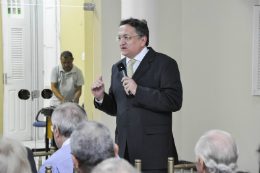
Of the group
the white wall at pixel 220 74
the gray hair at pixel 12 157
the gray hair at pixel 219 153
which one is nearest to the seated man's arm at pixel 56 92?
the white wall at pixel 220 74

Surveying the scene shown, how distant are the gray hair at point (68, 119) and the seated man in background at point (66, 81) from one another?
300 centimetres

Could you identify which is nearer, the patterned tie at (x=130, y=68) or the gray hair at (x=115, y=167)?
the gray hair at (x=115, y=167)

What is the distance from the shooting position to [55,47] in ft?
16.4

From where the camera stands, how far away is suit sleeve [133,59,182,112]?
2.36 m

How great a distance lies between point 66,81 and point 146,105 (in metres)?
2.83

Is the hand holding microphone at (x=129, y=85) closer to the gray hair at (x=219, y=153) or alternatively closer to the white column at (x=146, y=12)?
the gray hair at (x=219, y=153)

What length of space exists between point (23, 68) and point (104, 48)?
3.81 feet

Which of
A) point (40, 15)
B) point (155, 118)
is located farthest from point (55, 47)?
point (155, 118)

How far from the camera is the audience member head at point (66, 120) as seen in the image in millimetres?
2012

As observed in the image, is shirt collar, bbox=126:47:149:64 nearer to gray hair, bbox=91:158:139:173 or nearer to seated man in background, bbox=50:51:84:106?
gray hair, bbox=91:158:139:173

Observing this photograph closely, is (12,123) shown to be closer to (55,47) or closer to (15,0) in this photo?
(55,47)

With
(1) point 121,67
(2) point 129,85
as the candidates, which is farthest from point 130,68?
(2) point 129,85

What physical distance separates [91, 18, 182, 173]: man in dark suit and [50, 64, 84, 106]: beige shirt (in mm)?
2563

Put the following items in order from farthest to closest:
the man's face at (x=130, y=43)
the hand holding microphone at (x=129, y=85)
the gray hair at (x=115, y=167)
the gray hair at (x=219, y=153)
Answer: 1. the man's face at (x=130, y=43)
2. the hand holding microphone at (x=129, y=85)
3. the gray hair at (x=219, y=153)
4. the gray hair at (x=115, y=167)
